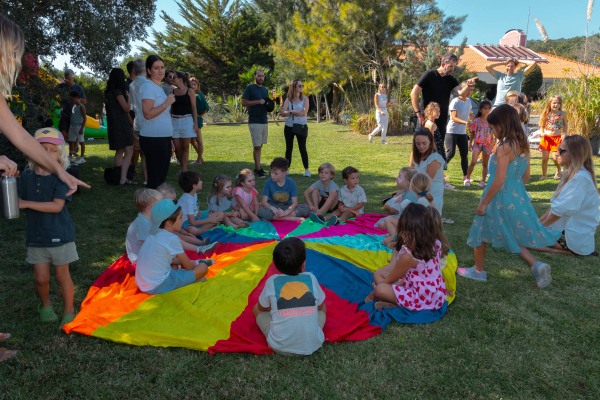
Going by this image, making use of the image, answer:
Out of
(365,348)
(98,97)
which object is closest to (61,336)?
(365,348)

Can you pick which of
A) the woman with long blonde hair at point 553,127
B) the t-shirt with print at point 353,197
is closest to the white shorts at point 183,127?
the t-shirt with print at point 353,197

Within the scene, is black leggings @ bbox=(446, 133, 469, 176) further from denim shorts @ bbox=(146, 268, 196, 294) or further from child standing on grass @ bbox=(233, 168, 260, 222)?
denim shorts @ bbox=(146, 268, 196, 294)

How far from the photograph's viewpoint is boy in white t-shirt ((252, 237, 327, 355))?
105 inches

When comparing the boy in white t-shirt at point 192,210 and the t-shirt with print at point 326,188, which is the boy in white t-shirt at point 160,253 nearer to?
the boy in white t-shirt at point 192,210

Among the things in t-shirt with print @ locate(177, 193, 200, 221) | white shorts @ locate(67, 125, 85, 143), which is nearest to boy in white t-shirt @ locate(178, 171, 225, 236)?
t-shirt with print @ locate(177, 193, 200, 221)

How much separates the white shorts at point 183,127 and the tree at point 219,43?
92.0 feet

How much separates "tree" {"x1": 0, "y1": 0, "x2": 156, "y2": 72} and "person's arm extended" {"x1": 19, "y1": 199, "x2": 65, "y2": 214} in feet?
16.0

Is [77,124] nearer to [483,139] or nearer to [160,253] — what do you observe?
[160,253]

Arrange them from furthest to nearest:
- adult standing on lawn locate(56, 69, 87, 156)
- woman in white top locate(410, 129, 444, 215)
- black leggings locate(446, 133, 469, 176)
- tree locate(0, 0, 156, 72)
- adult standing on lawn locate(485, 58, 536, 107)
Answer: adult standing on lawn locate(56, 69, 87, 156) < adult standing on lawn locate(485, 58, 536, 107) < black leggings locate(446, 133, 469, 176) < tree locate(0, 0, 156, 72) < woman in white top locate(410, 129, 444, 215)

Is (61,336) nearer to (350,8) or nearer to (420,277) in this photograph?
(420,277)

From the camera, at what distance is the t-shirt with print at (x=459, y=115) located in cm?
761

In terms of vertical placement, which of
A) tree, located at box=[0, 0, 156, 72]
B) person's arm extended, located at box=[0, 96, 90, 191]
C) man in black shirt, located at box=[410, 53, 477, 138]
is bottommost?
person's arm extended, located at box=[0, 96, 90, 191]

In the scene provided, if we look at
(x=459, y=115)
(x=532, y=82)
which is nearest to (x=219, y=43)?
(x=532, y=82)

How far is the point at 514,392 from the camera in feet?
7.73
